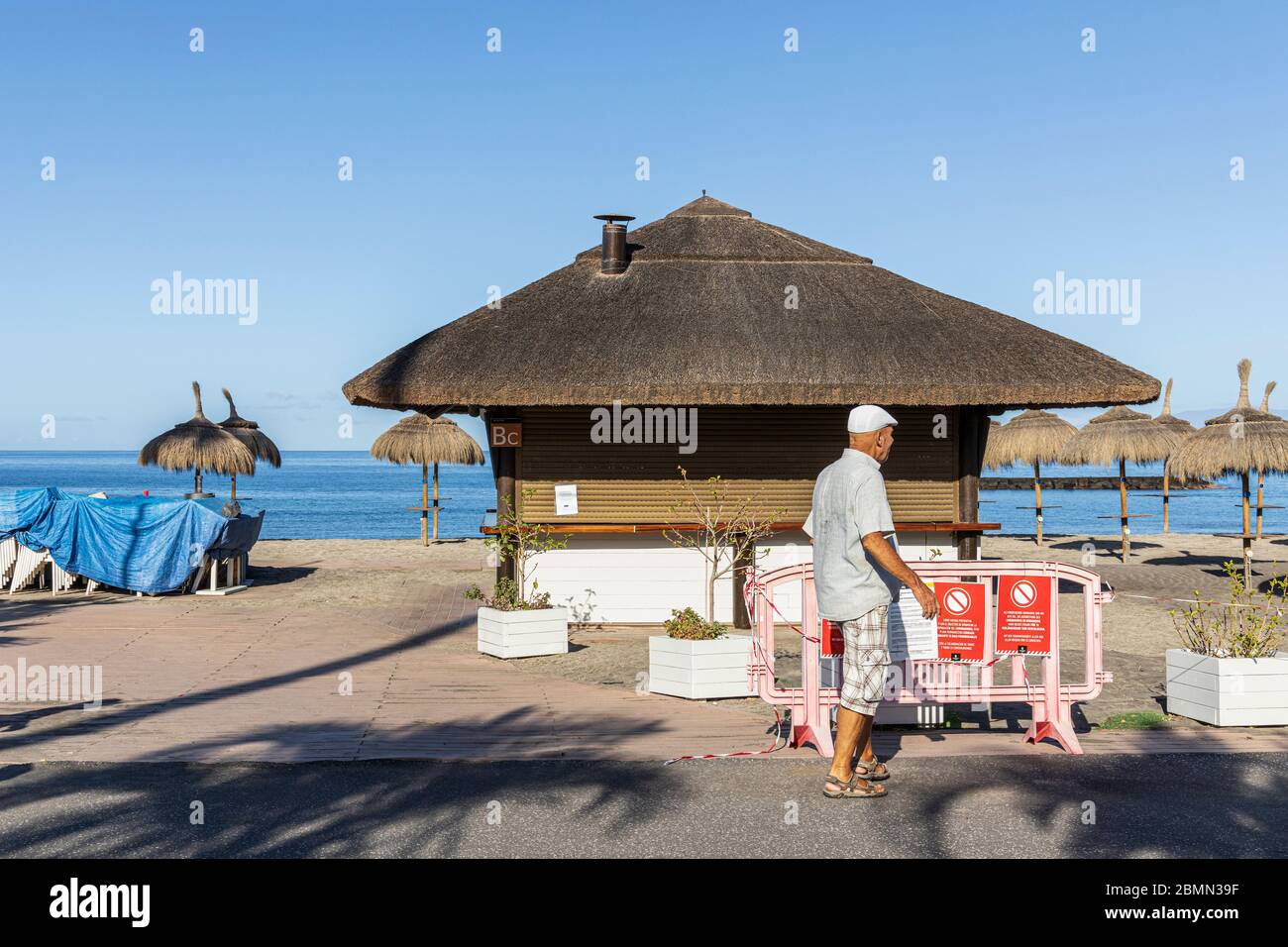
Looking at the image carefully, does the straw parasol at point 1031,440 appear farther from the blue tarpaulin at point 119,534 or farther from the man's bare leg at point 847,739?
the man's bare leg at point 847,739

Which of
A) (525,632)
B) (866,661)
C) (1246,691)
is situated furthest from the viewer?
(525,632)

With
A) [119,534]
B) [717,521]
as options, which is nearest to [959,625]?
[717,521]

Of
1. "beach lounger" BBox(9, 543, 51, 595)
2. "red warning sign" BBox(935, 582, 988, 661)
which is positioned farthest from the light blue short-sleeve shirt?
"beach lounger" BBox(9, 543, 51, 595)

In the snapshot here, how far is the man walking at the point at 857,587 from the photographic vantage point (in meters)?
6.70

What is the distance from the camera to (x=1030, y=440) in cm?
3159

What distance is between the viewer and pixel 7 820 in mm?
6215

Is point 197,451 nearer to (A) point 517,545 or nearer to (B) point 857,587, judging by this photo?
(A) point 517,545

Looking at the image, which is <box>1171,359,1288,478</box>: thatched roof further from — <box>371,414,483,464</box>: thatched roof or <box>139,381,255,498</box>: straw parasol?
<box>139,381,255,498</box>: straw parasol

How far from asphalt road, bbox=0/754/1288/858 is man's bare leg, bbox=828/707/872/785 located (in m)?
0.20

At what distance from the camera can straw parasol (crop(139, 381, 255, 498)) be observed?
88.3 ft

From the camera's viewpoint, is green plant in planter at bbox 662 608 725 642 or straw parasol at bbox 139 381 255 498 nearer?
green plant in planter at bbox 662 608 725 642

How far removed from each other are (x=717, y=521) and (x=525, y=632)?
126 inches

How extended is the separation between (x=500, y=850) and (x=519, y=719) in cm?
357
